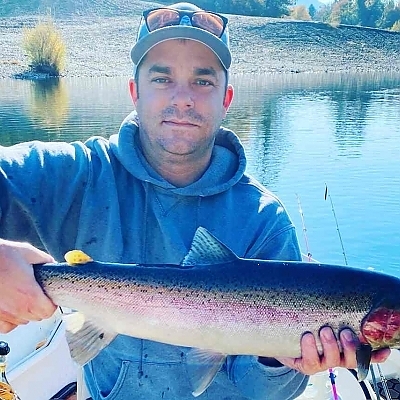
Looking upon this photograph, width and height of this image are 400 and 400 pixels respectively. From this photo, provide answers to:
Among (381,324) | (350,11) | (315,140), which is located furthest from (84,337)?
(350,11)

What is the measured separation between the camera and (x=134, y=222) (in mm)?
2893

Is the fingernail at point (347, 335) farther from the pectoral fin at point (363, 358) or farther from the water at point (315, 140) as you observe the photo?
the water at point (315, 140)

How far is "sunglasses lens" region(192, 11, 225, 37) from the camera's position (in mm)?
3086

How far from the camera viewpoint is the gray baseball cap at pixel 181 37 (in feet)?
9.78

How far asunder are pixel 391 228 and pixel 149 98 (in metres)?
10.3

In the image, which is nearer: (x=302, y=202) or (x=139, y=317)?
(x=139, y=317)

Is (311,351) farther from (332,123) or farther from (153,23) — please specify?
(332,123)

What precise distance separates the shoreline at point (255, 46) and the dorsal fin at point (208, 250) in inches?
2109

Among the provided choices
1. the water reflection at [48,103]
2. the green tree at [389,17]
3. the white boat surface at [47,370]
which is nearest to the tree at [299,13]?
the green tree at [389,17]

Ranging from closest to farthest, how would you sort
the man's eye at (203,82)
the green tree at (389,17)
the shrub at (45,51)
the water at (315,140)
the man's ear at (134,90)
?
1. the man's eye at (203,82)
2. the man's ear at (134,90)
3. the water at (315,140)
4. the shrub at (45,51)
5. the green tree at (389,17)

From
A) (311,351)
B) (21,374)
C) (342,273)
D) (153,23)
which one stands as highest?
(153,23)

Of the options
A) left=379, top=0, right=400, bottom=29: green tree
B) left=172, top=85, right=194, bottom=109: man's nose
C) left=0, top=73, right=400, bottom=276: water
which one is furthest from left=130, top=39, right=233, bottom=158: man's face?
left=379, top=0, right=400, bottom=29: green tree

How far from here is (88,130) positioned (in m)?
23.5

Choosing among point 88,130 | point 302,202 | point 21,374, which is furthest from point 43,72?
point 21,374
